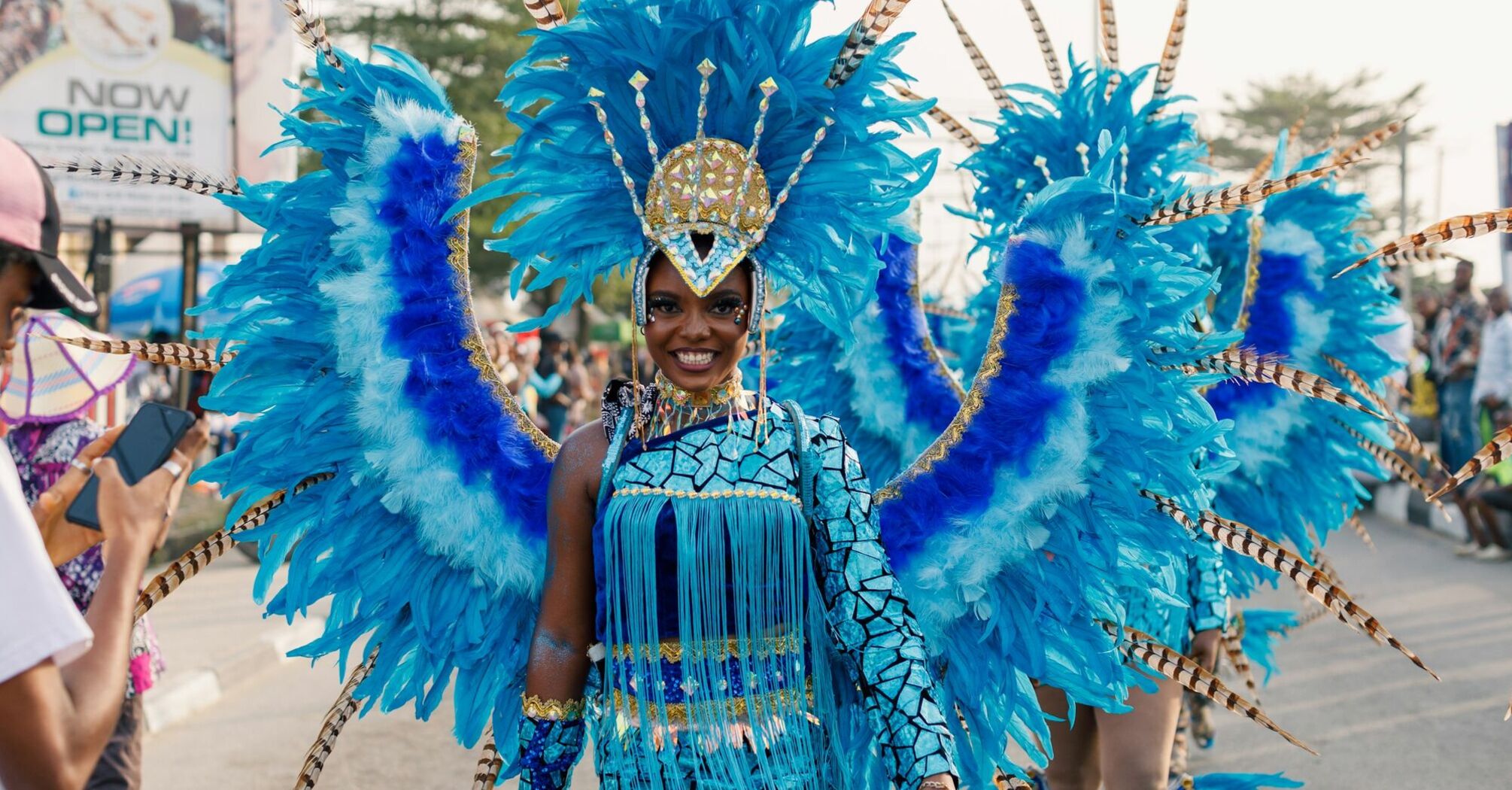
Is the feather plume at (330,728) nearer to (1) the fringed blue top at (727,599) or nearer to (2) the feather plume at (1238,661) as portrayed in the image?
(1) the fringed blue top at (727,599)

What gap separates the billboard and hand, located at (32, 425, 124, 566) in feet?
29.8

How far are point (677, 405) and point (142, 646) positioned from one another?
2114 millimetres

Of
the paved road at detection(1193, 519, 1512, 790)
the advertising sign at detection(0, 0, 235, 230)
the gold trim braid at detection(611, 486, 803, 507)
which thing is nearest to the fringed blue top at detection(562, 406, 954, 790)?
the gold trim braid at detection(611, 486, 803, 507)

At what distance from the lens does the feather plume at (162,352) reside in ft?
8.15

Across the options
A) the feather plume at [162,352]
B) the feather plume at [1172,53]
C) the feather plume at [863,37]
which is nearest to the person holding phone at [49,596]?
the feather plume at [162,352]

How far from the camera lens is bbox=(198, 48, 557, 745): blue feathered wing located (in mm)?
2576

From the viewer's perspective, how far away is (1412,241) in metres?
2.25

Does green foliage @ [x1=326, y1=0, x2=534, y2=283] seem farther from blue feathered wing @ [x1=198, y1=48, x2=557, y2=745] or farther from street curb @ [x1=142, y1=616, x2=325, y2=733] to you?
blue feathered wing @ [x1=198, y1=48, x2=557, y2=745]

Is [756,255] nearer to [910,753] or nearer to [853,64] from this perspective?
[853,64]

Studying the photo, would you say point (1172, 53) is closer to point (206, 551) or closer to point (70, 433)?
point (206, 551)

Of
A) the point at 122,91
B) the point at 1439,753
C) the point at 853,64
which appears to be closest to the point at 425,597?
the point at 853,64

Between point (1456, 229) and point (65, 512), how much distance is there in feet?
7.67

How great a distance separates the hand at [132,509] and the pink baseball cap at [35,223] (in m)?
0.28

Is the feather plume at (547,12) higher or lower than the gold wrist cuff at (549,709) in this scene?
higher
